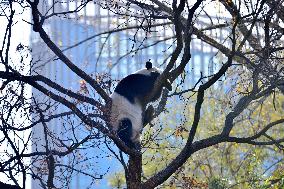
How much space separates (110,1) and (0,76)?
4.71ft

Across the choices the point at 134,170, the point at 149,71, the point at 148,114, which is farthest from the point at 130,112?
the point at 134,170

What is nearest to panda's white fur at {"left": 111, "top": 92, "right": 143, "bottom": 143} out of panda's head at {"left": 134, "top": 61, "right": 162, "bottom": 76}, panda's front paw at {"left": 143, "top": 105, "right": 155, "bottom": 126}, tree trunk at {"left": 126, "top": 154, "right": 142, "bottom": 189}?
panda's front paw at {"left": 143, "top": 105, "right": 155, "bottom": 126}

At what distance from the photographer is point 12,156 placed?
655 centimetres

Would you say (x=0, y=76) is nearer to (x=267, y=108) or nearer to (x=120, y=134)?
(x=120, y=134)

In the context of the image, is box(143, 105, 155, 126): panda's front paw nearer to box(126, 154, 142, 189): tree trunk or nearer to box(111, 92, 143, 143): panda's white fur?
box(111, 92, 143, 143): panda's white fur

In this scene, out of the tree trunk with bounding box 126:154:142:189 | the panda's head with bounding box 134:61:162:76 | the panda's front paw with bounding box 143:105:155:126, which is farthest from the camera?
the panda's head with bounding box 134:61:162:76

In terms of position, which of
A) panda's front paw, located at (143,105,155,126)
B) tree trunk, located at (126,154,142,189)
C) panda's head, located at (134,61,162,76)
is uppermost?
Answer: panda's head, located at (134,61,162,76)

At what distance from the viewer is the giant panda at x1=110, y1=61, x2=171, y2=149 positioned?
27.2ft

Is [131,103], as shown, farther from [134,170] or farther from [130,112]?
[134,170]

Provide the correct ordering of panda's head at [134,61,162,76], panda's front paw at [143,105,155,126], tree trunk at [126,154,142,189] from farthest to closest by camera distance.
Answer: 1. panda's head at [134,61,162,76]
2. panda's front paw at [143,105,155,126]
3. tree trunk at [126,154,142,189]

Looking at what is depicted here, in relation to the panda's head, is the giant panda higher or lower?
lower

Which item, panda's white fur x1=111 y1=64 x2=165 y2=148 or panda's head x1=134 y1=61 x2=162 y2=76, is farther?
panda's head x1=134 y1=61 x2=162 y2=76

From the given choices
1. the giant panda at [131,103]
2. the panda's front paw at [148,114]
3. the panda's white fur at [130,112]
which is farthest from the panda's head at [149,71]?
the panda's front paw at [148,114]

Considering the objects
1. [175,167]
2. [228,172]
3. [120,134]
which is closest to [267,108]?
[228,172]
